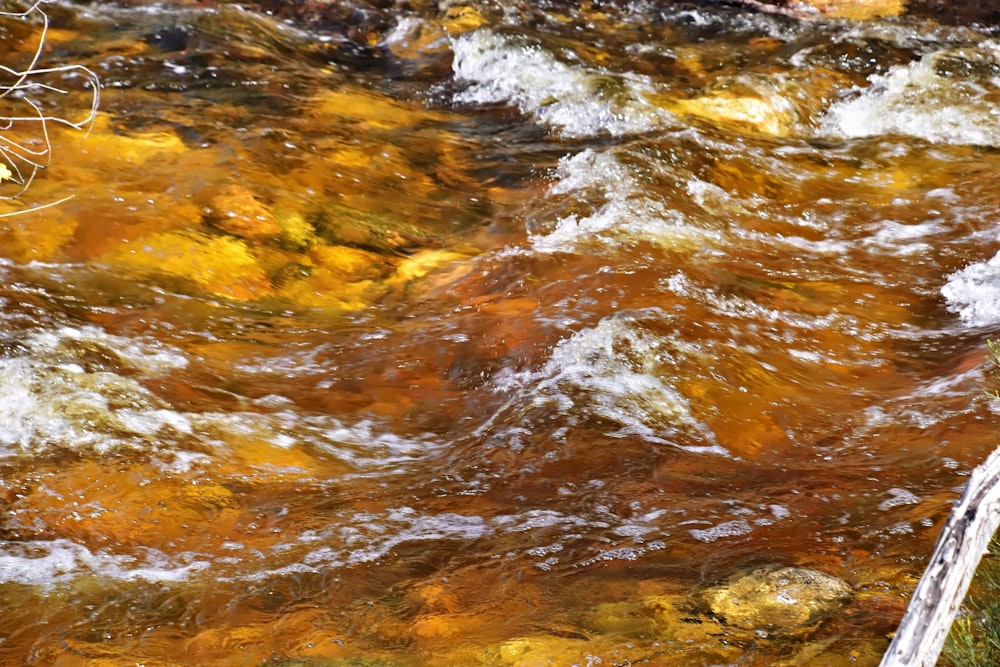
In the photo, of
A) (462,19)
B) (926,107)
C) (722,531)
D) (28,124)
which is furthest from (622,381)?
(462,19)

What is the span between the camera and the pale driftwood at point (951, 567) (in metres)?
1.84

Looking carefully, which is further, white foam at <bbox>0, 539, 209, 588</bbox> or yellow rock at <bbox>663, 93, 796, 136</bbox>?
yellow rock at <bbox>663, 93, 796, 136</bbox>

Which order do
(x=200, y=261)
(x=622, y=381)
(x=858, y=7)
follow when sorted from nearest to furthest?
(x=622, y=381) < (x=200, y=261) < (x=858, y=7)

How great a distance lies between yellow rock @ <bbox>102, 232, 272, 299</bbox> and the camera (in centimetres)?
546

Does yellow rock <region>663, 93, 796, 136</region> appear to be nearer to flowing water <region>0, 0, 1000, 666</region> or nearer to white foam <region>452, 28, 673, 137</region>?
flowing water <region>0, 0, 1000, 666</region>

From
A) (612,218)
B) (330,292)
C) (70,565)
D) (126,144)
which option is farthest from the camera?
(126,144)

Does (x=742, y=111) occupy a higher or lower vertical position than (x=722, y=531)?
higher

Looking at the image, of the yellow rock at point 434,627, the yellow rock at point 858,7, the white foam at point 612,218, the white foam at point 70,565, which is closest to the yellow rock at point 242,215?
the white foam at point 612,218

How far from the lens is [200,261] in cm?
560

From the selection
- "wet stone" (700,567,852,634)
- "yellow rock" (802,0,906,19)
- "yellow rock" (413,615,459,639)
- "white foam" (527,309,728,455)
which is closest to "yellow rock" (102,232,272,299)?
"white foam" (527,309,728,455)

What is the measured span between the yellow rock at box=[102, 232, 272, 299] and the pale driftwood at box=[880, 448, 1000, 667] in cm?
432

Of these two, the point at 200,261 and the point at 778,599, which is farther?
→ the point at 200,261

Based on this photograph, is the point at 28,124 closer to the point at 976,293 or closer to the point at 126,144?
the point at 126,144

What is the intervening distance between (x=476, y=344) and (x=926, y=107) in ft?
17.3
